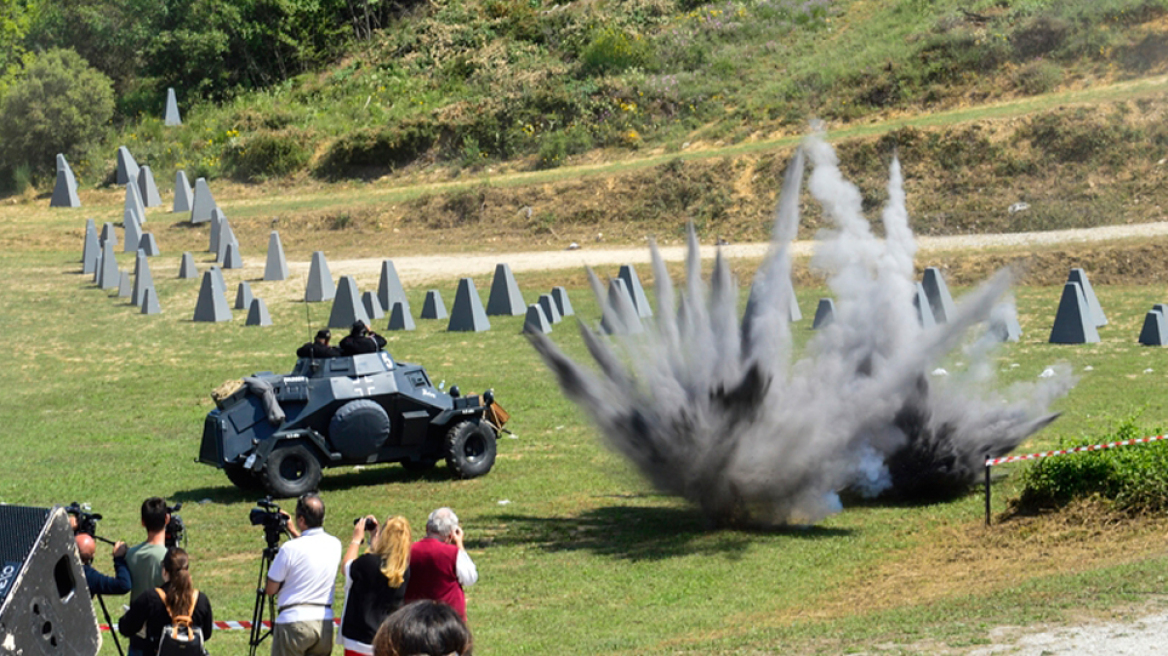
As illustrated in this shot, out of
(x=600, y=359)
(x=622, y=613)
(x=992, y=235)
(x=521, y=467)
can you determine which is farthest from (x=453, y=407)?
(x=992, y=235)

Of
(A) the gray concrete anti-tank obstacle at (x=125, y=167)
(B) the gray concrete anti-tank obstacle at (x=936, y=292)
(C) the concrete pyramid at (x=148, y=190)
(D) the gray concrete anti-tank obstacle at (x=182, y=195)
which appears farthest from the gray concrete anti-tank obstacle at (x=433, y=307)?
(A) the gray concrete anti-tank obstacle at (x=125, y=167)

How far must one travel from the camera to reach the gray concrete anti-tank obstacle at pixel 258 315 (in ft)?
90.9

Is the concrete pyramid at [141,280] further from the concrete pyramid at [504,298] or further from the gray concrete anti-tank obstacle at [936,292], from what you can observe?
the gray concrete anti-tank obstacle at [936,292]

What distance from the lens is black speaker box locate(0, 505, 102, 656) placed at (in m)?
4.27

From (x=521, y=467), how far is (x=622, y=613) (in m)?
6.12

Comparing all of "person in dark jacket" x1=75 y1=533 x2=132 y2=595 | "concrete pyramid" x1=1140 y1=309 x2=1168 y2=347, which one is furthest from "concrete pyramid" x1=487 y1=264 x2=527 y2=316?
"person in dark jacket" x1=75 y1=533 x2=132 y2=595

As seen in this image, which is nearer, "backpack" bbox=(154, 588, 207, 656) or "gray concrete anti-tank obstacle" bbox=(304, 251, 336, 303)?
"backpack" bbox=(154, 588, 207, 656)

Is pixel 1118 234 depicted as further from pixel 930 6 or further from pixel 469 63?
pixel 469 63

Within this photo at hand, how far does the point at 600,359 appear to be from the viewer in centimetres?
1366

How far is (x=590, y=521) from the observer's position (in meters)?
14.3

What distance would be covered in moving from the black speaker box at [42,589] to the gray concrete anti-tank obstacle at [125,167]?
39535mm

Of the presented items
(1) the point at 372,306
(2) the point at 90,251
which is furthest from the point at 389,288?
(2) the point at 90,251

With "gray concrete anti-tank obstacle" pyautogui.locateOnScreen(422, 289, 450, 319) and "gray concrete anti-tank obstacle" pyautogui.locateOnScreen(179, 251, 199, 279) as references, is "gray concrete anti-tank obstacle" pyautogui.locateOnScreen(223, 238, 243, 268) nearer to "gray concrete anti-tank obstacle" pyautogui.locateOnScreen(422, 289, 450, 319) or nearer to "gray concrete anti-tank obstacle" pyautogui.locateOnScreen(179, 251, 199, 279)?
"gray concrete anti-tank obstacle" pyautogui.locateOnScreen(179, 251, 199, 279)

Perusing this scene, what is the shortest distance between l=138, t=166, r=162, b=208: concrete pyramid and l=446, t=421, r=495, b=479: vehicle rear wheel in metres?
27.6
